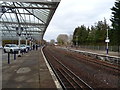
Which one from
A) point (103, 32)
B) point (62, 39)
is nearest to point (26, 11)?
point (103, 32)

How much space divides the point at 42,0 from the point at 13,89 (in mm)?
12159

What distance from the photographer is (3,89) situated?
8.84 m

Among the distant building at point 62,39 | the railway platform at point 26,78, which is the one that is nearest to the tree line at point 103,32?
the railway platform at point 26,78

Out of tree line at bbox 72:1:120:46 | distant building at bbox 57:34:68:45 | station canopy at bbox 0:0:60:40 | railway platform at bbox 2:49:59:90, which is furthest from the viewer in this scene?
distant building at bbox 57:34:68:45

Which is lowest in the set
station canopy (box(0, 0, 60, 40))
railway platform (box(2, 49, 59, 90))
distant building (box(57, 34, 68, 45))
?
railway platform (box(2, 49, 59, 90))

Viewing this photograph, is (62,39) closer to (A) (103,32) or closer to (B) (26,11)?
(A) (103,32)

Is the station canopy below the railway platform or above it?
above

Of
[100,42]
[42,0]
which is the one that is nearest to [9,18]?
[42,0]

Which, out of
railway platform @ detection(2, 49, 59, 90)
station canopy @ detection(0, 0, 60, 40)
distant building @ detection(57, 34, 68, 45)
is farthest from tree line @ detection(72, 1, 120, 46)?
distant building @ detection(57, 34, 68, 45)

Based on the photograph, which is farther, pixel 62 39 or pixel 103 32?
pixel 62 39

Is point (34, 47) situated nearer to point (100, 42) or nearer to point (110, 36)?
point (100, 42)

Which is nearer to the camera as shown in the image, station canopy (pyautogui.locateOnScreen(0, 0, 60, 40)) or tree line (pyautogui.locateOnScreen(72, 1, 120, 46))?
station canopy (pyautogui.locateOnScreen(0, 0, 60, 40))

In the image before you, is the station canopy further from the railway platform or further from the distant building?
the distant building

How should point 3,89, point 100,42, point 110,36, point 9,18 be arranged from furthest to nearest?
point 100,42, point 110,36, point 9,18, point 3,89
